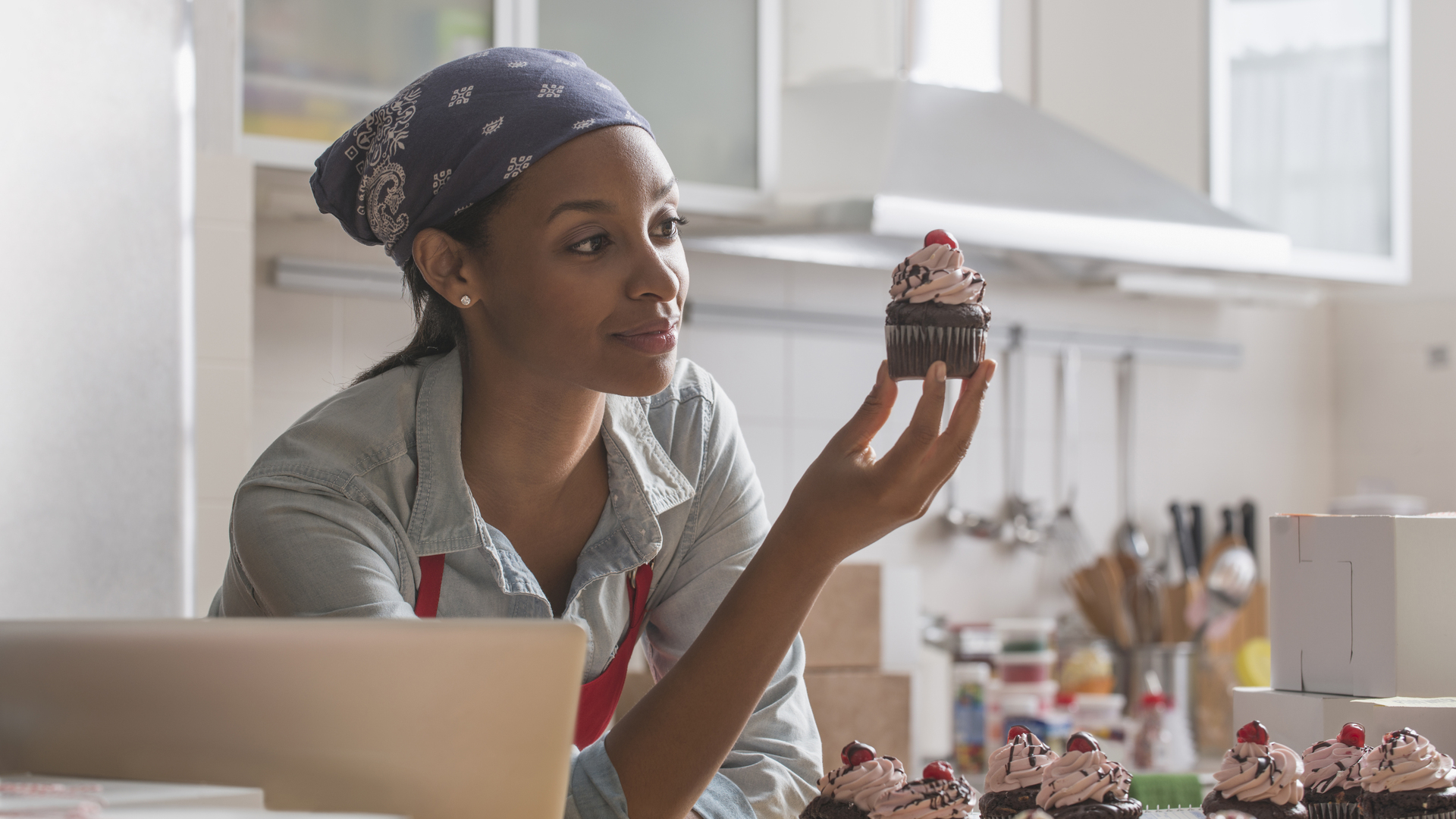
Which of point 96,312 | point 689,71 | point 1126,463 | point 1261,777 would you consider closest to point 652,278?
point 1261,777

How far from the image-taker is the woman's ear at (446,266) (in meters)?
0.94

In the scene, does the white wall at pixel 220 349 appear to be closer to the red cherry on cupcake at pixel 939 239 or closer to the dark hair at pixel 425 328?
the dark hair at pixel 425 328

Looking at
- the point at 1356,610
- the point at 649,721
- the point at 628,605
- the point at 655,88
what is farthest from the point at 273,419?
the point at 1356,610

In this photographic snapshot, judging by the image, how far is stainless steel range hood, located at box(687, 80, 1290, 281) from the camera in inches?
86.0

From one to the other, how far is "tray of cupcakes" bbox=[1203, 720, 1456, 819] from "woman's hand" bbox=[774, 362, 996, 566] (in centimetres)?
26

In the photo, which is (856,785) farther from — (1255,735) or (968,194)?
(968,194)

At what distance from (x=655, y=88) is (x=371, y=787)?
1.87 m

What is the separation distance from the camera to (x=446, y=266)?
3.12 ft

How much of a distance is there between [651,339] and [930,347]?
0.62 feet

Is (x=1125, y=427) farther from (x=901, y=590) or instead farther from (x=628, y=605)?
(x=628, y=605)

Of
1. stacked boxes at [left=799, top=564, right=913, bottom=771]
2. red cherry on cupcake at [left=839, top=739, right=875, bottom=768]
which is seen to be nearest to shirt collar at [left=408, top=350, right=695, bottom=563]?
red cherry on cupcake at [left=839, top=739, right=875, bottom=768]

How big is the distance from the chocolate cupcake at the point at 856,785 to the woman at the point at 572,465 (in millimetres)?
65

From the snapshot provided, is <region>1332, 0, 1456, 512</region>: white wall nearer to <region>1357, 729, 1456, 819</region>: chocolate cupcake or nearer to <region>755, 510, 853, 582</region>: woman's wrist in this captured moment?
<region>1357, 729, 1456, 819</region>: chocolate cupcake

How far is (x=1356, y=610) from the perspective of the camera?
0.97 m
